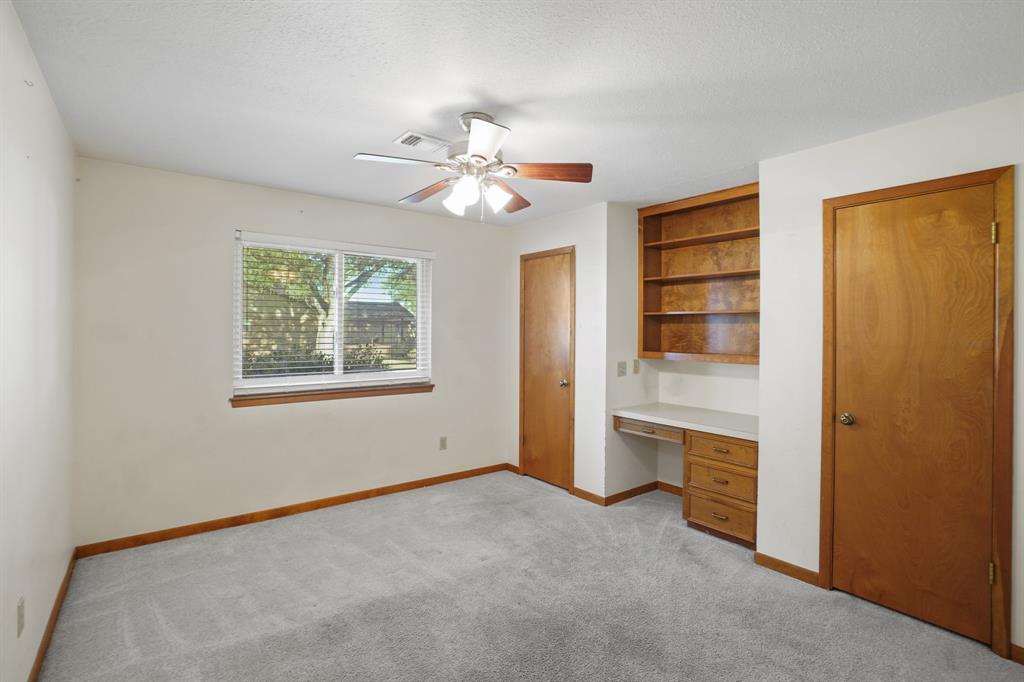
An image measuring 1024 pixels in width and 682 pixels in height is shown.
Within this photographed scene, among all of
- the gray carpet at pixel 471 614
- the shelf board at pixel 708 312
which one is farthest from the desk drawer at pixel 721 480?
the shelf board at pixel 708 312

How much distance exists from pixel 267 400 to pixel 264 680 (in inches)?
83.4

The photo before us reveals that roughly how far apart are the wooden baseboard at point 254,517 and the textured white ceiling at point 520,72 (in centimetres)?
238

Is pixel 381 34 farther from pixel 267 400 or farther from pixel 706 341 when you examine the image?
pixel 706 341

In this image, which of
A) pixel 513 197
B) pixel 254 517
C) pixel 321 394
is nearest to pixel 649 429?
pixel 513 197

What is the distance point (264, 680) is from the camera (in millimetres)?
2088

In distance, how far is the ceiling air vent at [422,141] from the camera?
8.89 ft

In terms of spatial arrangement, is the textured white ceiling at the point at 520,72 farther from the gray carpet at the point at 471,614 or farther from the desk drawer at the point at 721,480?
the gray carpet at the point at 471,614

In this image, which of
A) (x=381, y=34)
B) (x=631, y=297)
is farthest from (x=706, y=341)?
(x=381, y=34)

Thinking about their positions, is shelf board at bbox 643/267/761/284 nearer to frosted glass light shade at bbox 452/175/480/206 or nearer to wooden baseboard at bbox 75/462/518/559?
frosted glass light shade at bbox 452/175/480/206

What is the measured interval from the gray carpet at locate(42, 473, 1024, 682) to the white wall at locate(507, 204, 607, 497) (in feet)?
2.35

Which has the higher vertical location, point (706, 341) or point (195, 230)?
point (195, 230)

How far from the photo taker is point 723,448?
11.5 ft

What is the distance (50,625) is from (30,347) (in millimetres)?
1320

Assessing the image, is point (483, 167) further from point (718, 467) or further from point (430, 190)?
point (718, 467)
